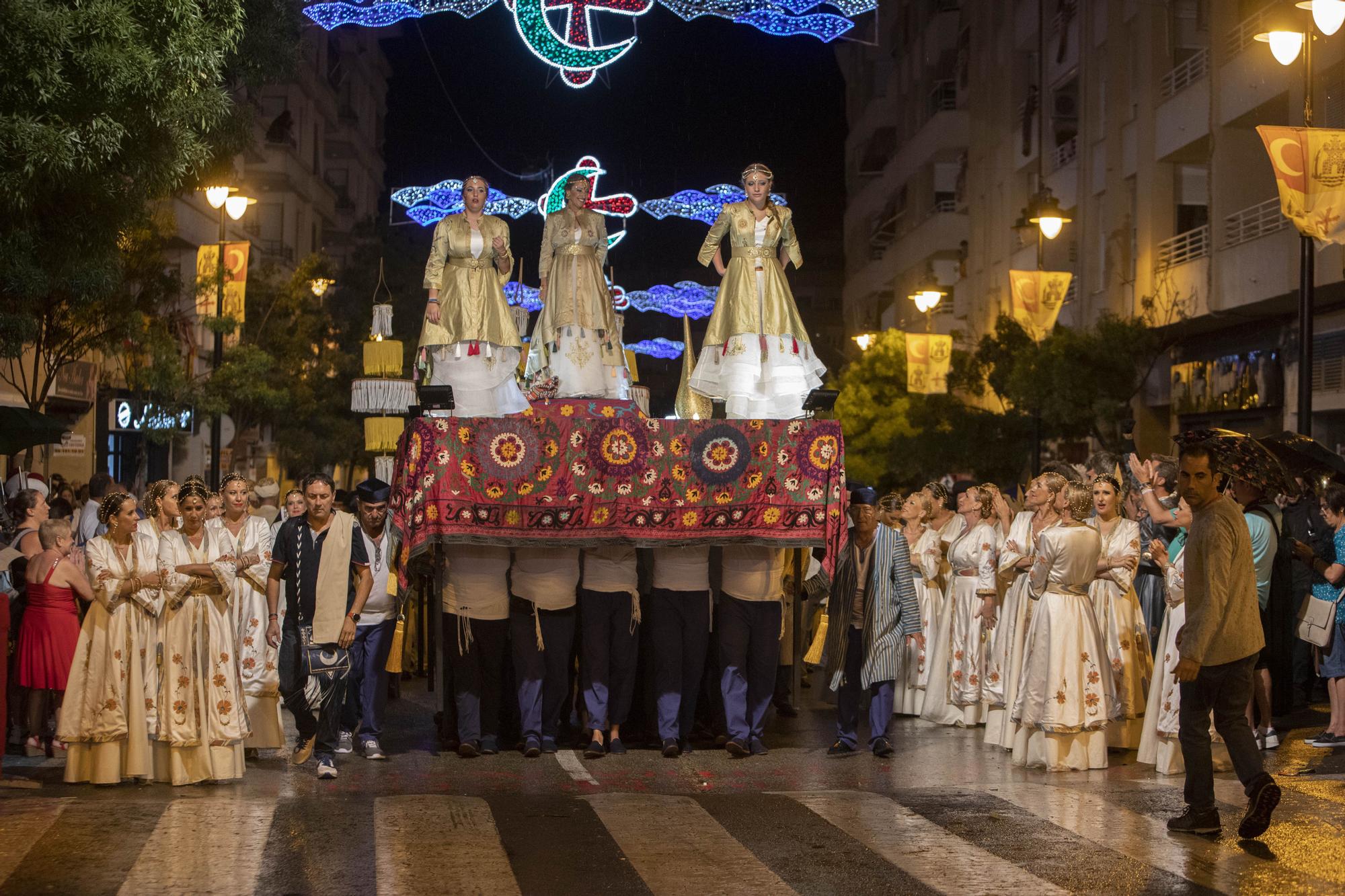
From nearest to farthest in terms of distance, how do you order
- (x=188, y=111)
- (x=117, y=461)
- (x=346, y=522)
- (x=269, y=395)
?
(x=346, y=522), (x=188, y=111), (x=269, y=395), (x=117, y=461)

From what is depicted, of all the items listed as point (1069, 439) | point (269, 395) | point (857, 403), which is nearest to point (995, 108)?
point (857, 403)

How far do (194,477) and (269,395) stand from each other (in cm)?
1762

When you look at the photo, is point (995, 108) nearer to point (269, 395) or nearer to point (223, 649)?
point (269, 395)

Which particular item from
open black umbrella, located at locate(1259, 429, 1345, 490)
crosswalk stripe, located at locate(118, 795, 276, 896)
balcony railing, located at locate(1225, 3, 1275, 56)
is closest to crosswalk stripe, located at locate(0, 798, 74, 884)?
crosswalk stripe, located at locate(118, 795, 276, 896)

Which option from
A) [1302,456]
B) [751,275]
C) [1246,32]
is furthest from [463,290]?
[1246,32]

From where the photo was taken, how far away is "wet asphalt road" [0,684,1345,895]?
7641mm

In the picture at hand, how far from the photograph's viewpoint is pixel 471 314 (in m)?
13.9

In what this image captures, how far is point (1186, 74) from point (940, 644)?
748 inches

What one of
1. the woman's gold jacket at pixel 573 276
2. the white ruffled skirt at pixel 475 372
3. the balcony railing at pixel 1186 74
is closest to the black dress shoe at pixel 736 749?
the white ruffled skirt at pixel 475 372

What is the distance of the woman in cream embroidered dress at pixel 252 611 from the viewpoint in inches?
456

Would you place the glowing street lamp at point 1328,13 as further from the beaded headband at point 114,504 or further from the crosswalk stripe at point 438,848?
the beaded headband at point 114,504

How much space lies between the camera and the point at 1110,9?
3328 cm

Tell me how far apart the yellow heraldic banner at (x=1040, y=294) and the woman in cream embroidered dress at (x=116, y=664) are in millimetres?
20381

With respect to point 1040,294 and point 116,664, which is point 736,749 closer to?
point 116,664
